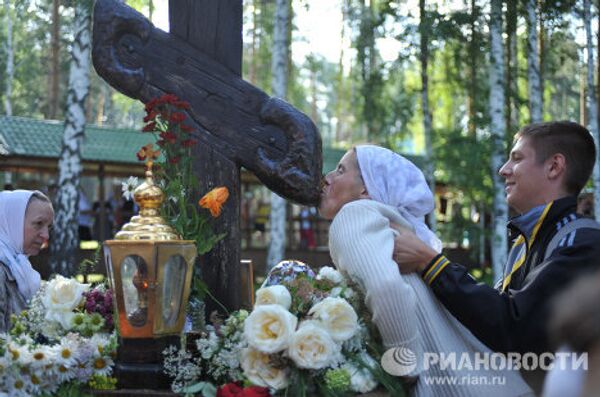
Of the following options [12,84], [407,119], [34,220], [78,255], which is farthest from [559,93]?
[34,220]

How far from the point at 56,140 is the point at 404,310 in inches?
699

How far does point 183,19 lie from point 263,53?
2785 cm

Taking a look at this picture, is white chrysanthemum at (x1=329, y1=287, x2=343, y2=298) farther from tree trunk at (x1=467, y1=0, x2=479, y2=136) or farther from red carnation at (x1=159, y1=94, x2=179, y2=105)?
tree trunk at (x1=467, y1=0, x2=479, y2=136)

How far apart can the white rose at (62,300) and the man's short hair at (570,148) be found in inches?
74.9

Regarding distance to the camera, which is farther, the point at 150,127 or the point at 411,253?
the point at 150,127

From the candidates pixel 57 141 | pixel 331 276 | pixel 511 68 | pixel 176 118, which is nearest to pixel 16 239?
pixel 176 118

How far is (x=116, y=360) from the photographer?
9.68 feet

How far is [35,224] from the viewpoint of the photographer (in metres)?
4.79

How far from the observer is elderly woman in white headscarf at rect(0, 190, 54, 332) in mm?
4512

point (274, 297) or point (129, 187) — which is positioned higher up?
point (129, 187)

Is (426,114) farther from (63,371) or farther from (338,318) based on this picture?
(63,371)

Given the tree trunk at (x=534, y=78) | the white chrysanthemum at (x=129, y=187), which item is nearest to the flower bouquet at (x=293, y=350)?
the white chrysanthemum at (x=129, y=187)

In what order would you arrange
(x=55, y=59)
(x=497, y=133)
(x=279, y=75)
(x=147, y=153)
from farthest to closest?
(x=55, y=59)
(x=279, y=75)
(x=497, y=133)
(x=147, y=153)

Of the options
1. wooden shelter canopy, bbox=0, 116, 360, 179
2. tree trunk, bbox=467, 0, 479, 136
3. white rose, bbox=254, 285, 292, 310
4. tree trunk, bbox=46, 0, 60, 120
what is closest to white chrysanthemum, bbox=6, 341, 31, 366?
white rose, bbox=254, 285, 292, 310
